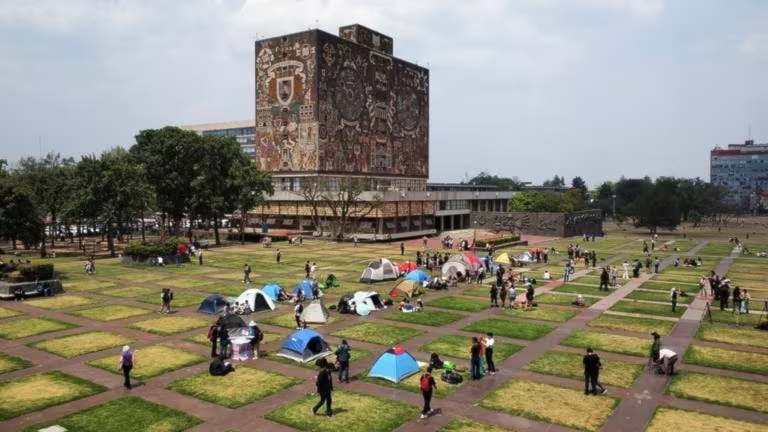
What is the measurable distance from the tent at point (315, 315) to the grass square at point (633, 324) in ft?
45.8

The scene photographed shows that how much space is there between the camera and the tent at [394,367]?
66.1 feet

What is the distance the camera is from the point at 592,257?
179 ft

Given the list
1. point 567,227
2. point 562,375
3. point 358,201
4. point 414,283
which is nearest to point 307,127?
point 358,201

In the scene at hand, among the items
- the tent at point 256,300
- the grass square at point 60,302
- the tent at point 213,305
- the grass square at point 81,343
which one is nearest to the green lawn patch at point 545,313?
the tent at point 256,300

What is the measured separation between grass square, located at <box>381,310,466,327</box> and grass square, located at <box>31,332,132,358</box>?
13327 mm

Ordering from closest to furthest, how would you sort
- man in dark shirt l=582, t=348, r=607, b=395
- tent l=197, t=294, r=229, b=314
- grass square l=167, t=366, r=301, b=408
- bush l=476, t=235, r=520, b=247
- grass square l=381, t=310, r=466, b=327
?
grass square l=167, t=366, r=301, b=408, man in dark shirt l=582, t=348, r=607, b=395, grass square l=381, t=310, r=466, b=327, tent l=197, t=294, r=229, b=314, bush l=476, t=235, r=520, b=247

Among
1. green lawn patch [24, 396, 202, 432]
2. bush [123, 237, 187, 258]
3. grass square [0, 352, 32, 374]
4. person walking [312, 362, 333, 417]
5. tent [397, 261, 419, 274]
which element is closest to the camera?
green lawn patch [24, 396, 202, 432]

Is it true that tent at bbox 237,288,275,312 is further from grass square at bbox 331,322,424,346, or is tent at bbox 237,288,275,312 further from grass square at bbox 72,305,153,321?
grass square at bbox 331,322,424,346

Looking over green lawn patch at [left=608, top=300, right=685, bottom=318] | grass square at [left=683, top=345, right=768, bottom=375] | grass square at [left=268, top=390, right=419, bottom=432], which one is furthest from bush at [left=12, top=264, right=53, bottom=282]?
grass square at [left=683, top=345, right=768, bottom=375]

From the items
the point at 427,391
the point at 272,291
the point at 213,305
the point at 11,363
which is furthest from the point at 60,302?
the point at 427,391

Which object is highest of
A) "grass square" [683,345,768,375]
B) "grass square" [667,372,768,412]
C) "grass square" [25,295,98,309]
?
"grass square" [25,295,98,309]

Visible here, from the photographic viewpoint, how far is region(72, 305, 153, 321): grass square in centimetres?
3017

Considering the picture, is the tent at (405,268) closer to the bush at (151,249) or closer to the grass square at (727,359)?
the bush at (151,249)

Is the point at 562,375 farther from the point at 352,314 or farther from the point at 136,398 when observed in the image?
the point at 136,398
